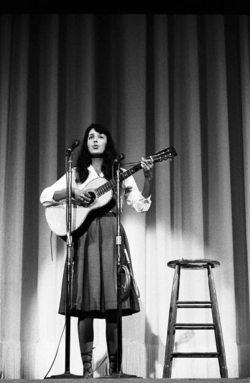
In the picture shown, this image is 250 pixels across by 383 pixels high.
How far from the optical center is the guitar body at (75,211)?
342 cm

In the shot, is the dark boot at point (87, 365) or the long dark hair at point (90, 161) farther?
the long dark hair at point (90, 161)

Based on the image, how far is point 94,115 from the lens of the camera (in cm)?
472

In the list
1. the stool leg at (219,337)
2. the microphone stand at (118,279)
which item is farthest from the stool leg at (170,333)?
the microphone stand at (118,279)

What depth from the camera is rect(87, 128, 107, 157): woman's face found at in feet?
12.0

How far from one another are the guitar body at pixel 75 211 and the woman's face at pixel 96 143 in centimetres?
19

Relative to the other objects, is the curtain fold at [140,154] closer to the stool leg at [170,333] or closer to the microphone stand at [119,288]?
the stool leg at [170,333]

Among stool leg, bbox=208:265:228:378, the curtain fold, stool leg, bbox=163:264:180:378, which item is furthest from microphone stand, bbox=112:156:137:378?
the curtain fold

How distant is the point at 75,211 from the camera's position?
11.3 feet

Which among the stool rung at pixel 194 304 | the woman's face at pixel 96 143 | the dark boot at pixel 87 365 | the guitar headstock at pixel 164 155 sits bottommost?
the dark boot at pixel 87 365

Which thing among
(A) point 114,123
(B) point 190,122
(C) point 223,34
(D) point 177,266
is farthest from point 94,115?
(D) point 177,266

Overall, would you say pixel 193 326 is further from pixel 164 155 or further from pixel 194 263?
pixel 164 155

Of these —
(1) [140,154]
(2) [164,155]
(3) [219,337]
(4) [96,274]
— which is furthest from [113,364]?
(1) [140,154]

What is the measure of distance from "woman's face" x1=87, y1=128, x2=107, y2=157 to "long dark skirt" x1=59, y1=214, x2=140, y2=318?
388 millimetres

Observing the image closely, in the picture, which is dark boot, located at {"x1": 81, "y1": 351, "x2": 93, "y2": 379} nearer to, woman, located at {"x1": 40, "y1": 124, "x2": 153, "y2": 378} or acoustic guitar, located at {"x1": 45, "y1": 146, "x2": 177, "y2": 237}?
woman, located at {"x1": 40, "y1": 124, "x2": 153, "y2": 378}
